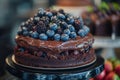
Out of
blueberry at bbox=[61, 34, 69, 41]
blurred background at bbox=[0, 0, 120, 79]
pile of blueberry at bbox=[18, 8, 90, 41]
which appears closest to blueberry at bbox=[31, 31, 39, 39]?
pile of blueberry at bbox=[18, 8, 90, 41]

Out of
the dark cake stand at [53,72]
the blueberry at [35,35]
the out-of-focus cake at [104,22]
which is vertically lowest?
the out-of-focus cake at [104,22]

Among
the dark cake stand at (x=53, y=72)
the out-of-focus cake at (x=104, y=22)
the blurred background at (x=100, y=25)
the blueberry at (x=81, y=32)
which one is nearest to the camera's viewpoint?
the dark cake stand at (x=53, y=72)

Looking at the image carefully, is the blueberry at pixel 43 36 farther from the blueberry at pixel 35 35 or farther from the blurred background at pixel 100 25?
the blurred background at pixel 100 25

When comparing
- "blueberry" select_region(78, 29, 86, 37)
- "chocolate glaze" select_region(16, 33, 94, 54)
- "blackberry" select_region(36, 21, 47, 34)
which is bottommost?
"chocolate glaze" select_region(16, 33, 94, 54)

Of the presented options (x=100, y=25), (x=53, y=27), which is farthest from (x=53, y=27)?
(x=100, y=25)

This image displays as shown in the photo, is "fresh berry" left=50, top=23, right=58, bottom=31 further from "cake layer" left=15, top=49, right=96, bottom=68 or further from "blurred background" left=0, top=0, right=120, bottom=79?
"blurred background" left=0, top=0, right=120, bottom=79

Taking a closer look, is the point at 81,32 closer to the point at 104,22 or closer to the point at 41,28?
the point at 41,28

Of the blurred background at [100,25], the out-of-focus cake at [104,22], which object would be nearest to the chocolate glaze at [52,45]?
the blurred background at [100,25]
